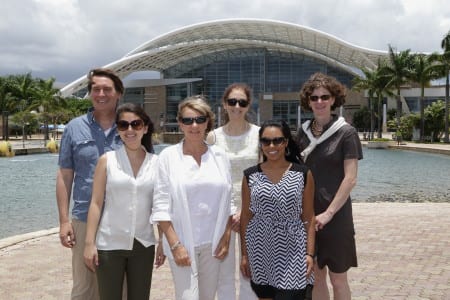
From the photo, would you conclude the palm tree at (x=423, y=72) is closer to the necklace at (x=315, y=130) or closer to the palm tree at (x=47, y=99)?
the palm tree at (x=47, y=99)

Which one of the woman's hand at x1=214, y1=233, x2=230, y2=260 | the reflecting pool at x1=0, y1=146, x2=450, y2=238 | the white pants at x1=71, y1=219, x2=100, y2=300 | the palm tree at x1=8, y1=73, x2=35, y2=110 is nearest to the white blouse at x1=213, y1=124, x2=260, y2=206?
the woman's hand at x1=214, y1=233, x2=230, y2=260

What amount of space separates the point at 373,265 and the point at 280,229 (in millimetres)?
2939

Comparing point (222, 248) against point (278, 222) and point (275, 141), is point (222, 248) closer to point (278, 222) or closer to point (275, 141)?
point (278, 222)

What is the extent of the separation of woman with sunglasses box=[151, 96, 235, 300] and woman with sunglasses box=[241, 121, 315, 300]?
165 mm

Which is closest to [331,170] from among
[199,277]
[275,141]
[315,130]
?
[315,130]

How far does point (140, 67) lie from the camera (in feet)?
233

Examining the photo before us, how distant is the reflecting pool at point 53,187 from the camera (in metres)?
10.2

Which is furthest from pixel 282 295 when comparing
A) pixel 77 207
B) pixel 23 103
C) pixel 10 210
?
pixel 23 103

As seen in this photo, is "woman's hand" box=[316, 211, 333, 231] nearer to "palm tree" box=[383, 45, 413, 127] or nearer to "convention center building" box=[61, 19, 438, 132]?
"palm tree" box=[383, 45, 413, 127]

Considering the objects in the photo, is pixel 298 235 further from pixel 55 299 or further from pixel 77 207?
pixel 55 299

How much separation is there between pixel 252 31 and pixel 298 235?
6251cm

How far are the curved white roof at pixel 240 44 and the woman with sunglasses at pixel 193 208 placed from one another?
56464 mm

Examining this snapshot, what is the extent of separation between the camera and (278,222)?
2.99 meters

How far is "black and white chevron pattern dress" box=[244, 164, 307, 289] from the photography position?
297cm
